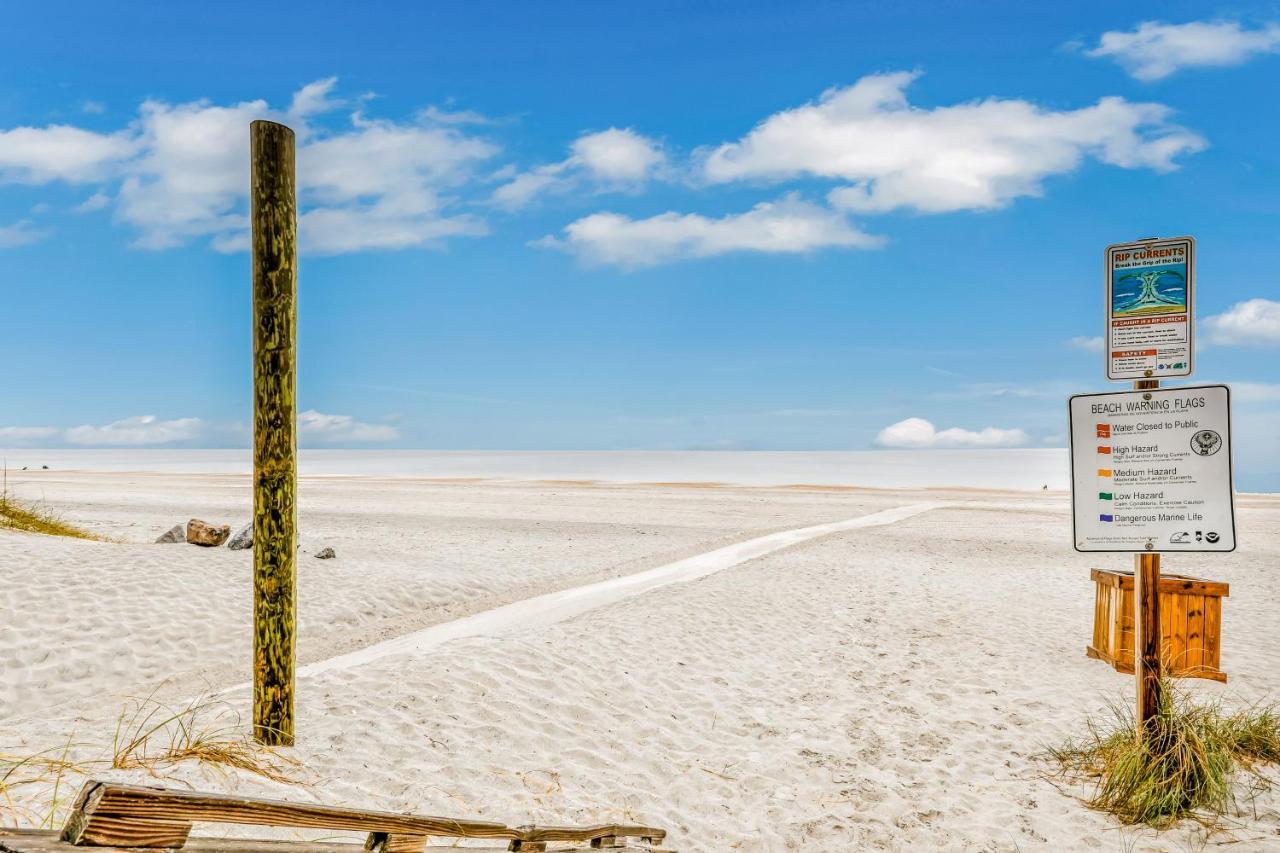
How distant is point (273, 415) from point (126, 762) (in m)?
2.17

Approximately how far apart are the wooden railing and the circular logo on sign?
4.89m

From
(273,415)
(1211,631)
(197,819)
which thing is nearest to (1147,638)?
(1211,631)

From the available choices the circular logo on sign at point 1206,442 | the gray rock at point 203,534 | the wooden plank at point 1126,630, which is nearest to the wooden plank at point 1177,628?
the wooden plank at point 1126,630

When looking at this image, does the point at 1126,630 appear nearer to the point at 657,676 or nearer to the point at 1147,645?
the point at 1147,645

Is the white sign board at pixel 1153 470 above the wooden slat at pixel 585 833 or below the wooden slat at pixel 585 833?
above

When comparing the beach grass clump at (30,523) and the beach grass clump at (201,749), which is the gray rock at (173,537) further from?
the beach grass clump at (201,749)

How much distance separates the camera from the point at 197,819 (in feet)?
7.30

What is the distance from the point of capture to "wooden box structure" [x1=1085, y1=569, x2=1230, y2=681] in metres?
8.32

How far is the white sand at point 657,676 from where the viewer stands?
222 inches

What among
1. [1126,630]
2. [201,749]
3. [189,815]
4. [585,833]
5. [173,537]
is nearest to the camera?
[189,815]

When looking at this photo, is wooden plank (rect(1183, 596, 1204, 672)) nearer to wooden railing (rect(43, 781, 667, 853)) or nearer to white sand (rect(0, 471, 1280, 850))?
white sand (rect(0, 471, 1280, 850))

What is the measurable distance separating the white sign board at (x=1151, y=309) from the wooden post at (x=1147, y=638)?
15cm

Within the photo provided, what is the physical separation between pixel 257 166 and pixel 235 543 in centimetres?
1054

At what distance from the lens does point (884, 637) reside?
10695mm
